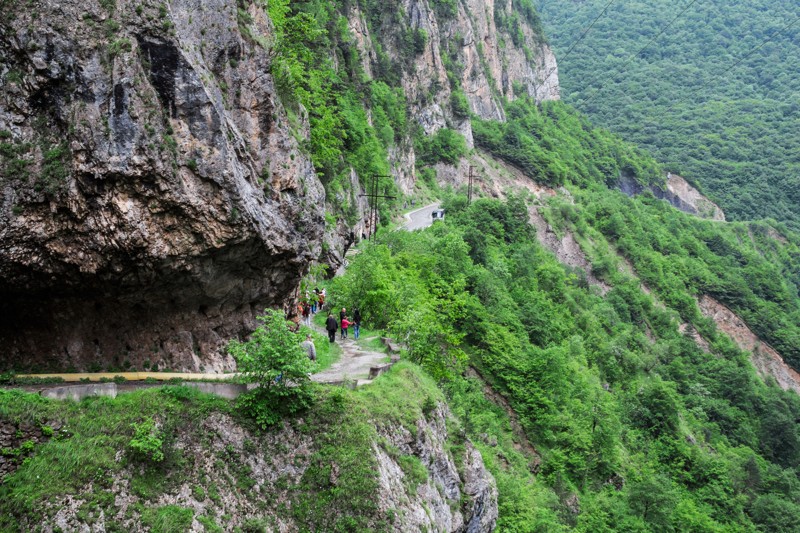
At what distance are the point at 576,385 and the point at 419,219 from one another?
77.7 feet

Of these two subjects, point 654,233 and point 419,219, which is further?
point 654,233

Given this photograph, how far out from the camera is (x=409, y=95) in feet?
239

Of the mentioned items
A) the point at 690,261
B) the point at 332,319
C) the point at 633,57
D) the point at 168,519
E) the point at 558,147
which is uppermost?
the point at 633,57

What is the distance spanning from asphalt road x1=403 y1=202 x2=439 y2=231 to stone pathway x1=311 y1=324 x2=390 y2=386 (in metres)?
27.3

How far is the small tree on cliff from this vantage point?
13531 millimetres

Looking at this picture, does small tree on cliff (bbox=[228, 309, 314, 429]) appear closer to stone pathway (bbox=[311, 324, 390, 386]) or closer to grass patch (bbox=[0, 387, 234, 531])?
grass patch (bbox=[0, 387, 234, 531])

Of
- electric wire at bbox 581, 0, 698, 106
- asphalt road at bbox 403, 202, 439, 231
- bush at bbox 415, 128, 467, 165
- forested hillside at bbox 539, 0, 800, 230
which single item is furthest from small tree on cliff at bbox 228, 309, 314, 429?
electric wire at bbox 581, 0, 698, 106

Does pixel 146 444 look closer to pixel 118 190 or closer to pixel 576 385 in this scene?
pixel 118 190

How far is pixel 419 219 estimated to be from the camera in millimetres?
55969

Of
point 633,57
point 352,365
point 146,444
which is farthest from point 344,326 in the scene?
point 633,57

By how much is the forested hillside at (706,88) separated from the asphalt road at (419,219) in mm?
74509

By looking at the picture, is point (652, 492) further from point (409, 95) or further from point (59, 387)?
point (409, 95)

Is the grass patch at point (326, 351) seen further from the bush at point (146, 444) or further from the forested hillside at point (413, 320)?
the bush at point (146, 444)

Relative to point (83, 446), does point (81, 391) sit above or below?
above
